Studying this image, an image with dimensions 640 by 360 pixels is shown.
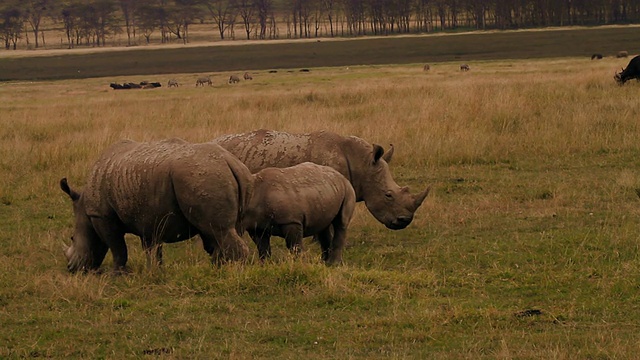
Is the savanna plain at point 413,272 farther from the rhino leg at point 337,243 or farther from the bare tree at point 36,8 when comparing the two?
the bare tree at point 36,8

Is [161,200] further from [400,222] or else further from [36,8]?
[36,8]

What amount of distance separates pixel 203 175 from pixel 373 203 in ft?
10.0

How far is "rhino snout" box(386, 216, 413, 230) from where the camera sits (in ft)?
35.0

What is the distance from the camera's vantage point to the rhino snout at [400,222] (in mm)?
10656

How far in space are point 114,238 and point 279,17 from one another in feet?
518

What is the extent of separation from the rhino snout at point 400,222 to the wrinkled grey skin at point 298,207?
3.70 ft

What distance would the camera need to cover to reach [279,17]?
538ft

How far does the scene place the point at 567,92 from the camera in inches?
840

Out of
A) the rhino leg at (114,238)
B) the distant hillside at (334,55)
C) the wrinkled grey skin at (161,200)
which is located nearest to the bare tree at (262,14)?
the distant hillside at (334,55)

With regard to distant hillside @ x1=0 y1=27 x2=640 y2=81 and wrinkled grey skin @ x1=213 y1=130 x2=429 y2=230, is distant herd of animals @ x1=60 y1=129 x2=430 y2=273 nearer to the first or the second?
wrinkled grey skin @ x1=213 y1=130 x2=429 y2=230

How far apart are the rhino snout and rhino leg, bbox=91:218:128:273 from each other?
3.16 meters

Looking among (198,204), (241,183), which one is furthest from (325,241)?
(198,204)

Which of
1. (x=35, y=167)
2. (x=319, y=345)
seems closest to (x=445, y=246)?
(x=319, y=345)

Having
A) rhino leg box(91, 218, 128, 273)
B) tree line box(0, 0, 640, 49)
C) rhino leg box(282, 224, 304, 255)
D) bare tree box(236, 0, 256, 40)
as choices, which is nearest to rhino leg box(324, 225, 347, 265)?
rhino leg box(282, 224, 304, 255)
